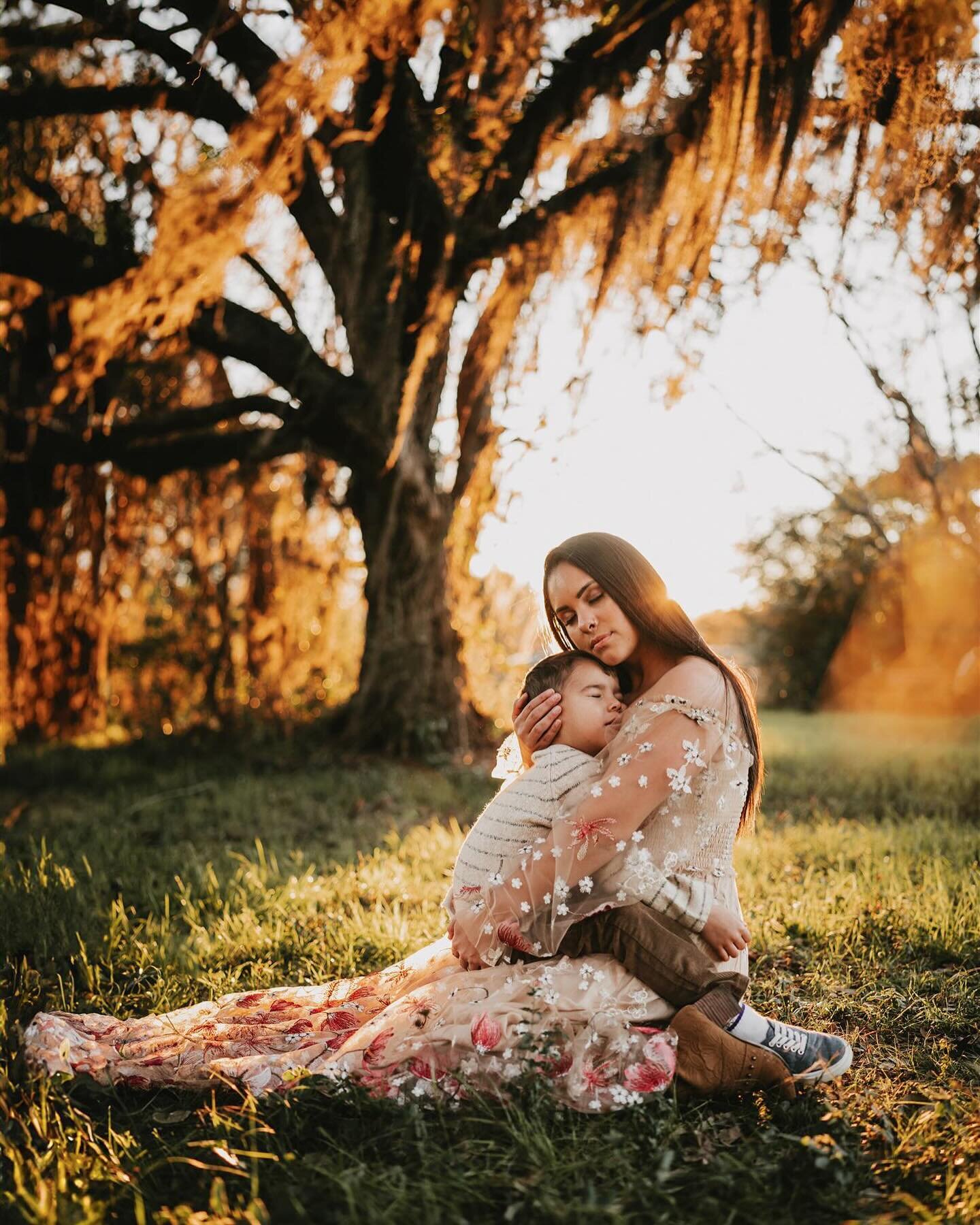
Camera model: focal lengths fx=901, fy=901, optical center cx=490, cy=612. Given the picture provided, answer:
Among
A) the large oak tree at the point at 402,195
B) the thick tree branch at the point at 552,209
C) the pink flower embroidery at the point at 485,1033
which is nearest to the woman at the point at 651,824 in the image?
the pink flower embroidery at the point at 485,1033

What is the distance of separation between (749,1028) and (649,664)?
3.27 feet

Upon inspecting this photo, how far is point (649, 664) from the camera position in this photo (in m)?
2.67

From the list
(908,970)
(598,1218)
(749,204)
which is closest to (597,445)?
(749,204)

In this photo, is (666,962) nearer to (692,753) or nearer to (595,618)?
(692,753)

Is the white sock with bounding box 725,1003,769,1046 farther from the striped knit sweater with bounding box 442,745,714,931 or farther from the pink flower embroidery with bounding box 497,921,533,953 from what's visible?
the pink flower embroidery with bounding box 497,921,533,953

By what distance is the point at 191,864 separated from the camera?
4270mm

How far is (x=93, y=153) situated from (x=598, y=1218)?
706 cm

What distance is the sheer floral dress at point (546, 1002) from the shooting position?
210 cm

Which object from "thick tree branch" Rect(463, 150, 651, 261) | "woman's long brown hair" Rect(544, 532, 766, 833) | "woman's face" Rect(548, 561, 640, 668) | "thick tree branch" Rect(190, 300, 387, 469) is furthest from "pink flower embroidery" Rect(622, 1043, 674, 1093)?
"thick tree branch" Rect(190, 300, 387, 469)

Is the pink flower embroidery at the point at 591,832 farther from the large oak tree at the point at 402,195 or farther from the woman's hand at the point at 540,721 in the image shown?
the large oak tree at the point at 402,195

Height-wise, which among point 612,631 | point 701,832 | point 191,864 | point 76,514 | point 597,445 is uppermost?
point 597,445

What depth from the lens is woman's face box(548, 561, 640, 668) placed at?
8.51 ft

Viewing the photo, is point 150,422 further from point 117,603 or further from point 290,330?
point 117,603

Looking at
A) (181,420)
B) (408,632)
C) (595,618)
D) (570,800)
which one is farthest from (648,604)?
(181,420)
